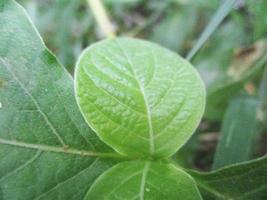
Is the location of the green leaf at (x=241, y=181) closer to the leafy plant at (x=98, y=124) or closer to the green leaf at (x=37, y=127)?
the leafy plant at (x=98, y=124)

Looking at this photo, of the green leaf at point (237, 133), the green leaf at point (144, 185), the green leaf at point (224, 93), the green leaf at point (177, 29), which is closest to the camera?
the green leaf at point (144, 185)

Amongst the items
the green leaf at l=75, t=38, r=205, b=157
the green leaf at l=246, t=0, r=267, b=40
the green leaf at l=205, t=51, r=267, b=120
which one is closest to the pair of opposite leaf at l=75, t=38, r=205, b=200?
the green leaf at l=75, t=38, r=205, b=157

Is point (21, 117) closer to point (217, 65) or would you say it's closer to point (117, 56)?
point (117, 56)

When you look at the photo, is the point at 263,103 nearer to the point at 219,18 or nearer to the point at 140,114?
the point at 219,18

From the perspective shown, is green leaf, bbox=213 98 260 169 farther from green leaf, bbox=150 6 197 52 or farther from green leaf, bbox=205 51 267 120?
green leaf, bbox=150 6 197 52

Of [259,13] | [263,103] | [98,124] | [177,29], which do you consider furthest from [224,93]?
[98,124]

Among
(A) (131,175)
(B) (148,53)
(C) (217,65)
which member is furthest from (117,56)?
(C) (217,65)

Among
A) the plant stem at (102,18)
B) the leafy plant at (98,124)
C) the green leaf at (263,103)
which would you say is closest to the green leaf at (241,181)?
the leafy plant at (98,124)
